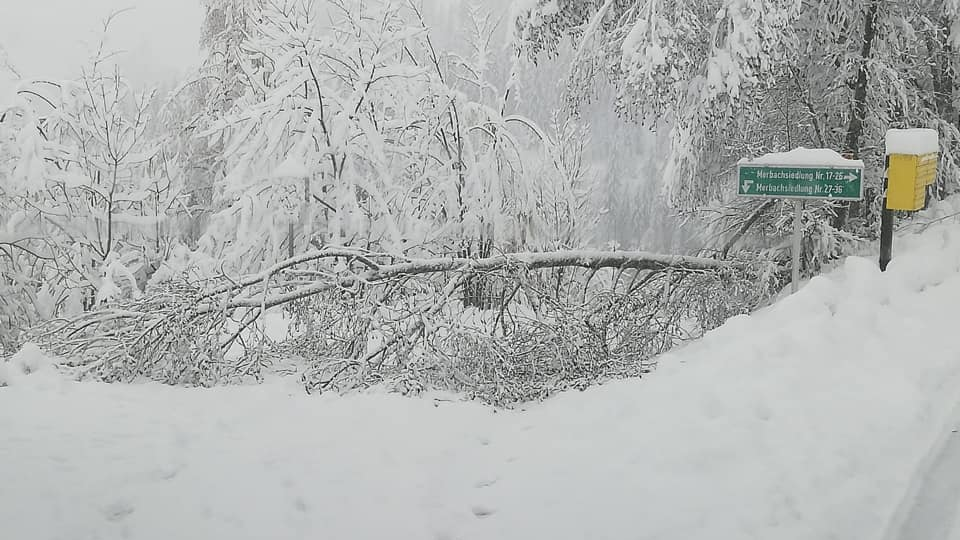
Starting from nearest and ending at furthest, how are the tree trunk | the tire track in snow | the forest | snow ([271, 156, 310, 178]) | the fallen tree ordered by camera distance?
the tire track in snow, the fallen tree, the forest, the tree trunk, snow ([271, 156, 310, 178])

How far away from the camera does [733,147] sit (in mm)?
10023

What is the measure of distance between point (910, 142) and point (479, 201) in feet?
19.9

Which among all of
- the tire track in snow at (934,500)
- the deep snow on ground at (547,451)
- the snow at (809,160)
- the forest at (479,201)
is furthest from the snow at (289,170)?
the tire track in snow at (934,500)

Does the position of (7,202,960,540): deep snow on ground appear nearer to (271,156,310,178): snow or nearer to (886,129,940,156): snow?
(886,129,940,156): snow

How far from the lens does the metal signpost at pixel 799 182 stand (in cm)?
698

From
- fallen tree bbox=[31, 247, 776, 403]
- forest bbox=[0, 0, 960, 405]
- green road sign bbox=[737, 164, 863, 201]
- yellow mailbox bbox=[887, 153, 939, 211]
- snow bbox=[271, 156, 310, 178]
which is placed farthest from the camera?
snow bbox=[271, 156, 310, 178]

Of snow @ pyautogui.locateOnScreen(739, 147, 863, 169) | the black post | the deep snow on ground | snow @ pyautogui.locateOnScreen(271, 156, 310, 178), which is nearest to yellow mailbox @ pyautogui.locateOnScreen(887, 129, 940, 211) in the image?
the black post

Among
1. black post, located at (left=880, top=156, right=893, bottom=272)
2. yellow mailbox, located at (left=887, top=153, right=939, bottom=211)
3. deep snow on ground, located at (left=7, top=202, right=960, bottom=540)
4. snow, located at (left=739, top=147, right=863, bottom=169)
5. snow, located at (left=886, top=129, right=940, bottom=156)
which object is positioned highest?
snow, located at (left=886, top=129, right=940, bottom=156)

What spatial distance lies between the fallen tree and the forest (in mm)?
26

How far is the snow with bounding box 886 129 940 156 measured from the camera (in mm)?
7375

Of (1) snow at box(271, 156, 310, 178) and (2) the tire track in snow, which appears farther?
(1) snow at box(271, 156, 310, 178)

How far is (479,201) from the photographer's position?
12273 millimetres

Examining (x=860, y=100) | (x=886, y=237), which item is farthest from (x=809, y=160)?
(x=860, y=100)

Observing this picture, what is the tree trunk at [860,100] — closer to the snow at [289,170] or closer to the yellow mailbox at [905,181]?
the yellow mailbox at [905,181]
